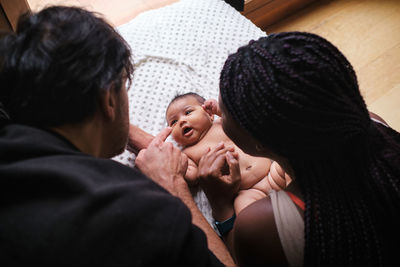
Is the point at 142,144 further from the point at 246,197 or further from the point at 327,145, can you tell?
the point at 327,145

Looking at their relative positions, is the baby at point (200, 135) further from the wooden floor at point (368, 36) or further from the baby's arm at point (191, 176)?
the wooden floor at point (368, 36)

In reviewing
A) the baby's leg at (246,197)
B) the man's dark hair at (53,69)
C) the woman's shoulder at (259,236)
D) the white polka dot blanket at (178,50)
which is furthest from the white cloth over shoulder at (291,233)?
the white polka dot blanket at (178,50)

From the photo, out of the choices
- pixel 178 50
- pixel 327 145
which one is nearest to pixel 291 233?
pixel 327 145

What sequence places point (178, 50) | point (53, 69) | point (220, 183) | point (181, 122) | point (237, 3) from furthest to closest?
1. point (237, 3)
2. point (178, 50)
3. point (181, 122)
4. point (220, 183)
5. point (53, 69)

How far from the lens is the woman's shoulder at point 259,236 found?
0.83m

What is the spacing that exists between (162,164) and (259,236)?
47 centimetres

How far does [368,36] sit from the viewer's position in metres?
2.23

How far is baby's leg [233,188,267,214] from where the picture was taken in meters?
1.15

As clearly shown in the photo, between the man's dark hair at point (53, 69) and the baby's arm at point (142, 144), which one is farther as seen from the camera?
the baby's arm at point (142, 144)

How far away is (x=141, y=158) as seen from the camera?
1.23 metres

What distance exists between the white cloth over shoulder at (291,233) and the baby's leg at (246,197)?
0.32 meters

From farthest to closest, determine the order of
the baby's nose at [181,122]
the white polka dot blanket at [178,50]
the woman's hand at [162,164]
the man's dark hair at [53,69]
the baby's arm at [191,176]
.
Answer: the white polka dot blanket at [178,50], the baby's nose at [181,122], the baby's arm at [191,176], the woman's hand at [162,164], the man's dark hair at [53,69]

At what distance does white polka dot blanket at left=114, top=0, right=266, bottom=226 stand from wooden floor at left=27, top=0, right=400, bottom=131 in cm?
66

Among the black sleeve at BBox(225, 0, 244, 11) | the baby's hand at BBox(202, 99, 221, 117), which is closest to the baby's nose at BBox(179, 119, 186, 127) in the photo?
the baby's hand at BBox(202, 99, 221, 117)
